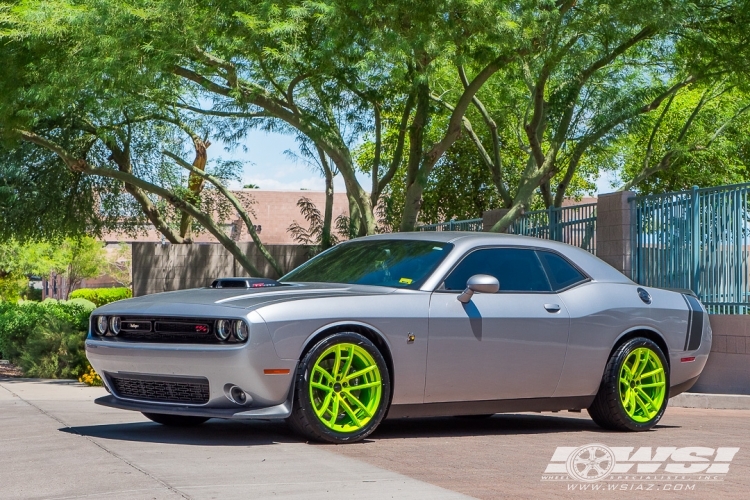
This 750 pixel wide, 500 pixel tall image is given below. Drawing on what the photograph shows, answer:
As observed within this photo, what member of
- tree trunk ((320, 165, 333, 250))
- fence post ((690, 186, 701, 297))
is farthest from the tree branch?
fence post ((690, 186, 701, 297))

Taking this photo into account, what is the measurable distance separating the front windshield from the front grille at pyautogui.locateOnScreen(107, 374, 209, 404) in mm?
1531

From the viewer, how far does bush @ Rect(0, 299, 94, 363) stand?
18.3 meters

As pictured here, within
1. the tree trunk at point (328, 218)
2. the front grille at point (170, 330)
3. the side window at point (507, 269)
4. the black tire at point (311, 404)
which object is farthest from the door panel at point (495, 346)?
the tree trunk at point (328, 218)

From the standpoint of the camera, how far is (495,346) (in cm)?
816

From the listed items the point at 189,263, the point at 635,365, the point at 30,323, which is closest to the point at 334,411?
the point at 635,365

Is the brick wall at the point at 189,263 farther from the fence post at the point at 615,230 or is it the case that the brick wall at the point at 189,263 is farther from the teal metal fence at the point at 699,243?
the teal metal fence at the point at 699,243

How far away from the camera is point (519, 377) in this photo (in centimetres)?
830

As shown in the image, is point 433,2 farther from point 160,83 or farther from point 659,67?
point 659,67

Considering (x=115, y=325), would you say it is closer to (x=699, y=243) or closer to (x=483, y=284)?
(x=483, y=284)

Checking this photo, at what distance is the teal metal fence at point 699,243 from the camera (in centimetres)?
1280

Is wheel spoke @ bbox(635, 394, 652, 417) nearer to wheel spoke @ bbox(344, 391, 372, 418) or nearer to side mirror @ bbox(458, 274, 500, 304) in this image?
side mirror @ bbox(458, 274, 500, 304)

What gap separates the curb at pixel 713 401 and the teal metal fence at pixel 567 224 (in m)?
2.77

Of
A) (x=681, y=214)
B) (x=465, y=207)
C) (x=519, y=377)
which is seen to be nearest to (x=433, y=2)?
(x=681, y=214)

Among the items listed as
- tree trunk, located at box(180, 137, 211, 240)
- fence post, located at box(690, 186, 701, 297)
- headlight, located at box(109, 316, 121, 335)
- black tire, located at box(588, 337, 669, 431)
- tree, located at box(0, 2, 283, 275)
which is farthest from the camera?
tree trunk, located at box(180, 137, 211, 240)
